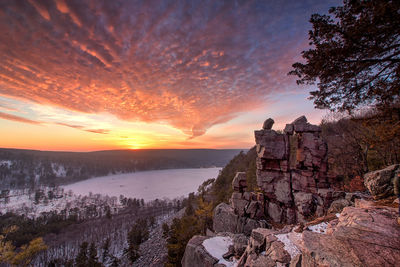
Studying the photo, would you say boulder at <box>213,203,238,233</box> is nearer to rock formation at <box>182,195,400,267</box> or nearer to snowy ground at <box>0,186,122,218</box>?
rock formation at <box>182,195,400,267</box>

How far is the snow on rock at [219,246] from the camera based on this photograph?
10.2 metres

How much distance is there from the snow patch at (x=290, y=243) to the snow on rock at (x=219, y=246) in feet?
11.7

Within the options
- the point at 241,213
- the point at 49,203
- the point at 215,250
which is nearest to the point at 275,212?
the point at 241,213

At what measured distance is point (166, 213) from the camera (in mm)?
A: 93625

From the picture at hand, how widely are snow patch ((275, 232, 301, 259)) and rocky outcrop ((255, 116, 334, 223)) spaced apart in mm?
9961

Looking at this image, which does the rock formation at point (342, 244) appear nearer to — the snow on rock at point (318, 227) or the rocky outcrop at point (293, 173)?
the snow on rock at point (318, 227)

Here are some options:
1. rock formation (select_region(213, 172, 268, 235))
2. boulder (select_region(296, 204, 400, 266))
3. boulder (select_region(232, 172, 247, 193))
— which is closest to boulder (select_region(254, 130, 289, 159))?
boulder (select_region(232, 172, 247, 193))

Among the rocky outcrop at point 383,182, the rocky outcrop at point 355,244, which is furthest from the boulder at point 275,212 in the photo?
the rocky outcrop at point 355,244

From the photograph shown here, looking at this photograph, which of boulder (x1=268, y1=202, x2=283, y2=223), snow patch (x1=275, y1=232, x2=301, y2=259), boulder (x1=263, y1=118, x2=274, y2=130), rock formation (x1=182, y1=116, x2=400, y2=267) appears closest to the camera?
rock formation (x1=182, y1=116, x2=400, y2=267)

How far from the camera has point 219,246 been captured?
452 inches

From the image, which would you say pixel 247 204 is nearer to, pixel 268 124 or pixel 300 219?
pixel 300 219

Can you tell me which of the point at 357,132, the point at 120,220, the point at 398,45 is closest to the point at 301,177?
the point at 357,132

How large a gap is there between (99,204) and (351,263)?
146 meters

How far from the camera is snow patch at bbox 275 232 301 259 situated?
7188 mm
